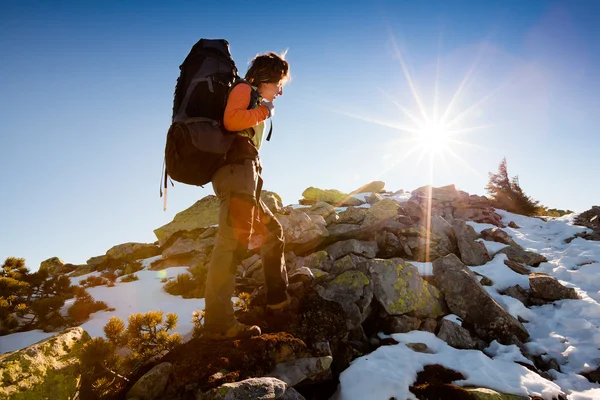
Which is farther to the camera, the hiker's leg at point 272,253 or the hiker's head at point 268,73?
the hiker's leg at point 272,253

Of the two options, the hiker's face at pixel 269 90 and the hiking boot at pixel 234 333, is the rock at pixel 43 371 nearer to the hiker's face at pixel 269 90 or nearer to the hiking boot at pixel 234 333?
the hiking boot at pixel 234 333

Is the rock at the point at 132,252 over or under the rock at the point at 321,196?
under

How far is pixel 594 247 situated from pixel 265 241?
12.9 m

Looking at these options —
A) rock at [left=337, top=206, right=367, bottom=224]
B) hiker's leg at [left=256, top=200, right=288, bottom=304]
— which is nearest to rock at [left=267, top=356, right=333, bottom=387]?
hiker's leg at [left=256, top=200, right=288, bottom=304]

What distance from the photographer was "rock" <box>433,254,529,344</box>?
5.22 metres

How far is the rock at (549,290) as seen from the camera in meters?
6.61

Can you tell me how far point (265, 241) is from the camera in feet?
Result: 12.9

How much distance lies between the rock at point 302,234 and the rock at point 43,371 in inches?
267

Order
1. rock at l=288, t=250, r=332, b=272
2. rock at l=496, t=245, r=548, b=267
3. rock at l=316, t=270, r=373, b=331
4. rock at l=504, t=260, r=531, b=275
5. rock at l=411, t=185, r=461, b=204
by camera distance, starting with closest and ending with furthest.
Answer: rock at l=316, t=270, r=373, b=331
rock at l=288, t=250, r=332, b=272
rock at l=504, t=260, r=531, b=275
rock at l=496, t=245, r=548, b=267
rock at l=411, t=185, r=461, b=204

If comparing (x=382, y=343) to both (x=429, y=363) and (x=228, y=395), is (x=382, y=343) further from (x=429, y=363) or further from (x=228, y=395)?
(x=228, y=395)

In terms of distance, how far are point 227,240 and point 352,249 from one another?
6039mm

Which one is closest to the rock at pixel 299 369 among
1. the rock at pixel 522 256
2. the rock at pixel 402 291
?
the rock at pixel 402 291

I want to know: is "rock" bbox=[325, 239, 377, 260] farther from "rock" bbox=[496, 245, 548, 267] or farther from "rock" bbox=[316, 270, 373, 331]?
"rock" bbox=[496, 245, 548, 267]

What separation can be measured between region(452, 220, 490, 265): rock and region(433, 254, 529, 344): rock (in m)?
3.37
